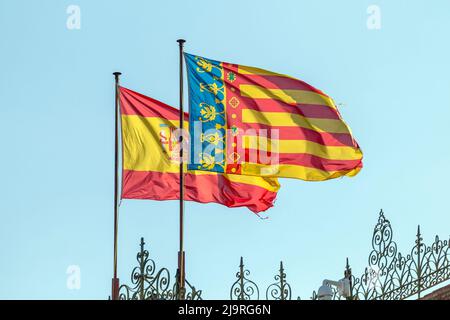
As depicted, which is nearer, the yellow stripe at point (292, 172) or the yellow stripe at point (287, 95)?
the yellow stripe at point (292, 172)

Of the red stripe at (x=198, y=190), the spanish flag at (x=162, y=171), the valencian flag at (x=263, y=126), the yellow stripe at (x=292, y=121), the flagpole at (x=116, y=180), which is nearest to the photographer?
the flagpole at (x=116, y=180)

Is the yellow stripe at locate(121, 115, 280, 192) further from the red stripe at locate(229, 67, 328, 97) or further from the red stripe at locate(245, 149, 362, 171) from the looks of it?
the red stripe at locate(229, 67, 328, 97)

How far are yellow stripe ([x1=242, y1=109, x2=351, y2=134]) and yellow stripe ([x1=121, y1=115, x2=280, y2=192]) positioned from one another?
4.45 feet

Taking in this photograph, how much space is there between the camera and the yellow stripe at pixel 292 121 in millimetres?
35125

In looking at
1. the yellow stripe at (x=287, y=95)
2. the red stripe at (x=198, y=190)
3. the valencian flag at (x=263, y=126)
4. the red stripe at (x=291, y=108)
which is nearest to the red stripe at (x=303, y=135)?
the valencian flag at (x=263, y=126)

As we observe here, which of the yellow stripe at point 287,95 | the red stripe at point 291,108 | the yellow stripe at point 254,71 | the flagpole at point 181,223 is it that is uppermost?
the yellow stripe at point 254,71

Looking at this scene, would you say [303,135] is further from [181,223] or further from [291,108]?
[181,223]

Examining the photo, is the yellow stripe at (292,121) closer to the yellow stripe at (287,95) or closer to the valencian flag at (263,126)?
the valencian flag at (263,126)
